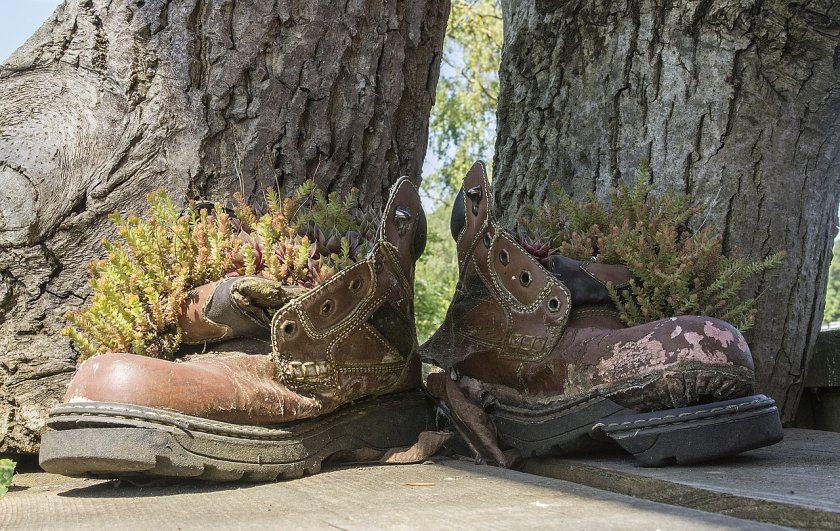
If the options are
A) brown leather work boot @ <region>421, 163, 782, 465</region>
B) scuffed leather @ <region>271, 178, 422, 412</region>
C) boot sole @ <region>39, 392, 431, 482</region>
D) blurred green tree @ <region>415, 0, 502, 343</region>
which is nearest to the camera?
boot sole @ <region>39, 392, 431, 482</region>

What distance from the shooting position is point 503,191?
3.52 metres

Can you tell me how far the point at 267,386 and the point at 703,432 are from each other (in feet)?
3.44

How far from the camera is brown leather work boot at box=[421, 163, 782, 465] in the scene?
1967 millimetres

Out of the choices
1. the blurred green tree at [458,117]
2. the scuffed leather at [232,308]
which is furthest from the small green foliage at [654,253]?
the blurred green tree at [458,117]

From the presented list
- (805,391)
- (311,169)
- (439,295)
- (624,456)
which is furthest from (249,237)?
(439,295)

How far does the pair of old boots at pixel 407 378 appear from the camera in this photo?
1.83 metres

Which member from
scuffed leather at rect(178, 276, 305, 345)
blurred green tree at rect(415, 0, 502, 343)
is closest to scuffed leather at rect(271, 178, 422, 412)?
scuffed leather at rect(178, 276, 305, 345)

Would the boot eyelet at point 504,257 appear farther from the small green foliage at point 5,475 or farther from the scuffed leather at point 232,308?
the small green foliage at point 5,475

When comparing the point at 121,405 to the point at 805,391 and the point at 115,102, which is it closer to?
the point at 115,102

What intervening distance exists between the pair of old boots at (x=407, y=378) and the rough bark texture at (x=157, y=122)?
612 mm

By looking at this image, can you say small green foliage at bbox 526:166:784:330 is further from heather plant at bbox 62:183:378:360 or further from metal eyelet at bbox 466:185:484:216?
heather plant at bbox 62:183:378:360

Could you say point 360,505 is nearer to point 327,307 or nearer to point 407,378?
point 327,307

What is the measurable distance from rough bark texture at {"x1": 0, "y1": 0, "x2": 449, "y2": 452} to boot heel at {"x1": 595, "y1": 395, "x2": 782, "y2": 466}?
1.40 meters

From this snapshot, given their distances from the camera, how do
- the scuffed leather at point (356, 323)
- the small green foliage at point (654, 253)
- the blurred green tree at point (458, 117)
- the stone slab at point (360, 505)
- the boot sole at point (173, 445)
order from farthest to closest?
the blurred green tree at point (458, 117) < the small green foliage at point (654, 253) < the scuffed leather at point (356, 323) < the boot sole at point (173, 445) < the stone slab at point (360, 505)
